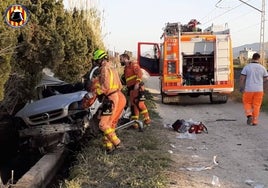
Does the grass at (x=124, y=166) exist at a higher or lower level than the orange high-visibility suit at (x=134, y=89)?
lower

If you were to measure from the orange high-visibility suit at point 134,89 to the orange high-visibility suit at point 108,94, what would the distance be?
2381 millimetres

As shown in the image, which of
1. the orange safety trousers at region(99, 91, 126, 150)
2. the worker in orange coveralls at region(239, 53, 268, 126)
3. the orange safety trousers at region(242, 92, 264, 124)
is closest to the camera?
the orange safety trousers at region(99, 91, 126, 150)

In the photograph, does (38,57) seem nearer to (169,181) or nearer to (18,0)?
(18,0)

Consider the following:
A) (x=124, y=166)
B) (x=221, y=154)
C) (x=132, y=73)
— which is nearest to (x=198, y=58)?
(x=132, y=73)

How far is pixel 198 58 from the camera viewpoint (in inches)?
666

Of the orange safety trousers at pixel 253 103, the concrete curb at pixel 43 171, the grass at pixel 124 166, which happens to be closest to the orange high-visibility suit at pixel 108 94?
the grass at pixel 124 166

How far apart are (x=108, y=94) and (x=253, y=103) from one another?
4537 mm

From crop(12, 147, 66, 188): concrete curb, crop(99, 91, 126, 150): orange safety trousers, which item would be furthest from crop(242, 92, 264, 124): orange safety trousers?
crop(12, 147, 66, 188): concrete curb

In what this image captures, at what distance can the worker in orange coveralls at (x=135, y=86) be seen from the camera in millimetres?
10284

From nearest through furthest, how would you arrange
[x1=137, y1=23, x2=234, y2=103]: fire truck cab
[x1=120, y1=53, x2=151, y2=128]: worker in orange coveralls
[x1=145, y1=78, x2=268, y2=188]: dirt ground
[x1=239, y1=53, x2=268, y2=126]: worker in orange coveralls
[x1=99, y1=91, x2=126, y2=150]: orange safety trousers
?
1. [x1=145, y1=78, x2=268, y2=188]: dirt ground
2. [x1=99, y1=91, x2=126, y2=150]: orange safety trousers
3. [x1=120, y1=53, x2=151, y2=128]: worker in orange coveralls
4. [x1=239, y1=53, x2=268, y2=126]: worker in orange coveralls
5. [x1=137, y1=23, x2=234, y2=103]: fire truck cab

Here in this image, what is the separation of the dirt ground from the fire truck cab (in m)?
3.22

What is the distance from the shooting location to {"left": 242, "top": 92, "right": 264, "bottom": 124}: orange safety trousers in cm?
1087

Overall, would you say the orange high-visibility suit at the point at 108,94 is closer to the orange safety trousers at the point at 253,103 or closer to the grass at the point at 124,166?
the grass at the point at 124,166

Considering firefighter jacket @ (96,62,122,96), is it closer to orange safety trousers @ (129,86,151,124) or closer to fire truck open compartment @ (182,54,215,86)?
orange safety trousers @ (129,86,151,124)
